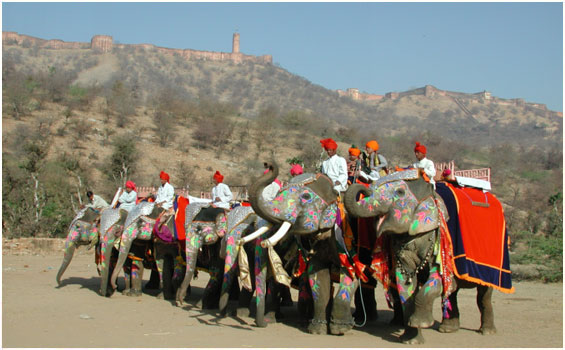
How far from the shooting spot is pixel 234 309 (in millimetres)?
11477

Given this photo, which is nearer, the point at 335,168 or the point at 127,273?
the point at 335,168

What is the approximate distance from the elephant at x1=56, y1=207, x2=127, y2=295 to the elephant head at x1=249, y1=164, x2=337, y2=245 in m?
5.21

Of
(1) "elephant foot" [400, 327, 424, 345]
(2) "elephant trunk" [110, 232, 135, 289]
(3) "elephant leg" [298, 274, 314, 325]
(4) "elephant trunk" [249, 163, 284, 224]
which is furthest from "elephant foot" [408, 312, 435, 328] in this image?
(2) "elephant trunk" [110, 232, 135, 289]

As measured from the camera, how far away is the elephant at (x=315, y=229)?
8.98 metres

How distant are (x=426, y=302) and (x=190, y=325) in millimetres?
3356

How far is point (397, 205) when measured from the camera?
345 inches

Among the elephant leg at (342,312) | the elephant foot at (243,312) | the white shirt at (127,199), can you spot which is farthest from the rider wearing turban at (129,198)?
the elephant leg at (342,312)

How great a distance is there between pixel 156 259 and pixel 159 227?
698 millimetres

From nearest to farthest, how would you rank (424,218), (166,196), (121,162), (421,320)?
(421,320), (424,218), (166,196), (121,162)

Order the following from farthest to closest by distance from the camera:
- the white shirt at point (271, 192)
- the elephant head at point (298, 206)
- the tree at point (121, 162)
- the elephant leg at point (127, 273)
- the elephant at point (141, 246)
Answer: the tree at point (121, 162)
the elephant leg at point (127, 273)
the elephant at point (141, 246)
the white shirt at point (271, 192)
the elephant head at point (298, 206)

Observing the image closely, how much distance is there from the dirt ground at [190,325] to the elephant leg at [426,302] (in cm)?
35

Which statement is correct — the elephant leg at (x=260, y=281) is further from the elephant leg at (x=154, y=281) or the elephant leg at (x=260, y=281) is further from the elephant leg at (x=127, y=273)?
the elephant leg at (x=154, y=281)

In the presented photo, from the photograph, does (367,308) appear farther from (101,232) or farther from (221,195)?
(101,232)

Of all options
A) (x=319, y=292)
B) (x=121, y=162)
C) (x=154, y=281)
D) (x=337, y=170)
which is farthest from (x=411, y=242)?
(x=121, y=162)
